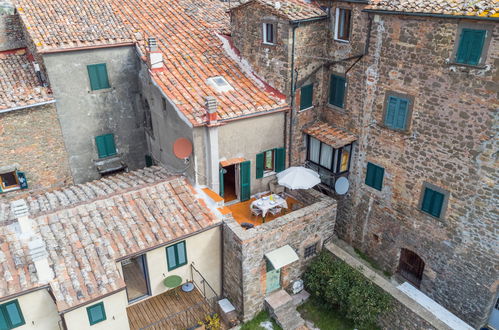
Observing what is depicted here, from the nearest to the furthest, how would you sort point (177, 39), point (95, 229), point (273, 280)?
point (95, 229) < point (273, 280) < point (177, 39)

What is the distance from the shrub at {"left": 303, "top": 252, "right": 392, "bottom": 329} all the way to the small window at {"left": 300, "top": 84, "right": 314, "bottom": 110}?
707 cm

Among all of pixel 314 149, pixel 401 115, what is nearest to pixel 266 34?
pixel 314 149

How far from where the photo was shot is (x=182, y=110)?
16734 mm

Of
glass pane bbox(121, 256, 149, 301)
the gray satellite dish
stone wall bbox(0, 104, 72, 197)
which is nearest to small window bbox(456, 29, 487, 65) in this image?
the gray satellite dish

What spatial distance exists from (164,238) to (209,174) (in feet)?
12.2

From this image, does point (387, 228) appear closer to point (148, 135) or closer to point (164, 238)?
point (164, 238)

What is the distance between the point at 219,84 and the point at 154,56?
3.17 metres

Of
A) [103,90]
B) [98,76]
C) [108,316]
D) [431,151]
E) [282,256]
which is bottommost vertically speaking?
[108,316]

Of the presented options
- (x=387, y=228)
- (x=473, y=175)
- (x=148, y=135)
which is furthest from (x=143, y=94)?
(x=473, y=175)

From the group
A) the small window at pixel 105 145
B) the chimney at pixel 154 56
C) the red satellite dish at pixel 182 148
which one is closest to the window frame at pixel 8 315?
the red satellite dish at pixel 182 148

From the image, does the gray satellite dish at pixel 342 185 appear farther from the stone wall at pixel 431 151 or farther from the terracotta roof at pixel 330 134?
the terracotta roof at pixel 330 134

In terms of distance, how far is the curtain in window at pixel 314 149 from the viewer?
65.3ft

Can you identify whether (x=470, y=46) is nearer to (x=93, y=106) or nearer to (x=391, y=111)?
(x=391, y=111)

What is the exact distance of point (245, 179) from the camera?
19297 millimetres
